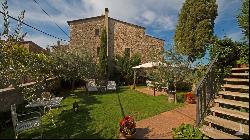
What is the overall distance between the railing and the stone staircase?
0.19m

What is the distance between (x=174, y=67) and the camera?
15.3 meters

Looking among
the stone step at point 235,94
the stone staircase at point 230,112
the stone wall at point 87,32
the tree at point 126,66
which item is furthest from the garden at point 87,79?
the stone wall at point 87,32

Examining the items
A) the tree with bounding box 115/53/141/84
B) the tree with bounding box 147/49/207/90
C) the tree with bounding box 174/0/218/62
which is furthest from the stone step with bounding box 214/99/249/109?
the tree with bounding box 115/53/141/84

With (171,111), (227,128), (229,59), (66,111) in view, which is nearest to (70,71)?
(66,111)

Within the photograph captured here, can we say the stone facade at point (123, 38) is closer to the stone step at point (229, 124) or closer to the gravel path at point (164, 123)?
the gravel path at point (164, 123)

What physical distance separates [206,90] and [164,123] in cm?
198

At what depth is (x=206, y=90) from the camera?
8234 mm

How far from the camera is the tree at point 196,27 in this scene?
2220cm

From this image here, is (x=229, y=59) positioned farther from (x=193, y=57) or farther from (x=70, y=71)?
(x=193, y=57)

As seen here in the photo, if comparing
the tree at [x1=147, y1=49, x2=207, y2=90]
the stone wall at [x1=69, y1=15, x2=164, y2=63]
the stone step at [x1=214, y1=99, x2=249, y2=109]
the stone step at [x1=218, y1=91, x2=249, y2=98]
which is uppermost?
the stone wall at [x1=69, y1=15, x2=164, y2=63]

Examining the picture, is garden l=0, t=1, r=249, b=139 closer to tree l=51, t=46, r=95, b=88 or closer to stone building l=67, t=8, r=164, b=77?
tree l=51, t=46, r=95, b=88

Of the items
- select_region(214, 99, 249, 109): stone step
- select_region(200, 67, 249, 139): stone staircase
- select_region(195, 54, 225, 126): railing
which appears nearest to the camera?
select_region(200, 67, 249, 139): stone staircase

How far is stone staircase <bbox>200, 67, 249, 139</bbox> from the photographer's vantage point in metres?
6.82

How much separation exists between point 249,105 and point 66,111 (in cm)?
748
